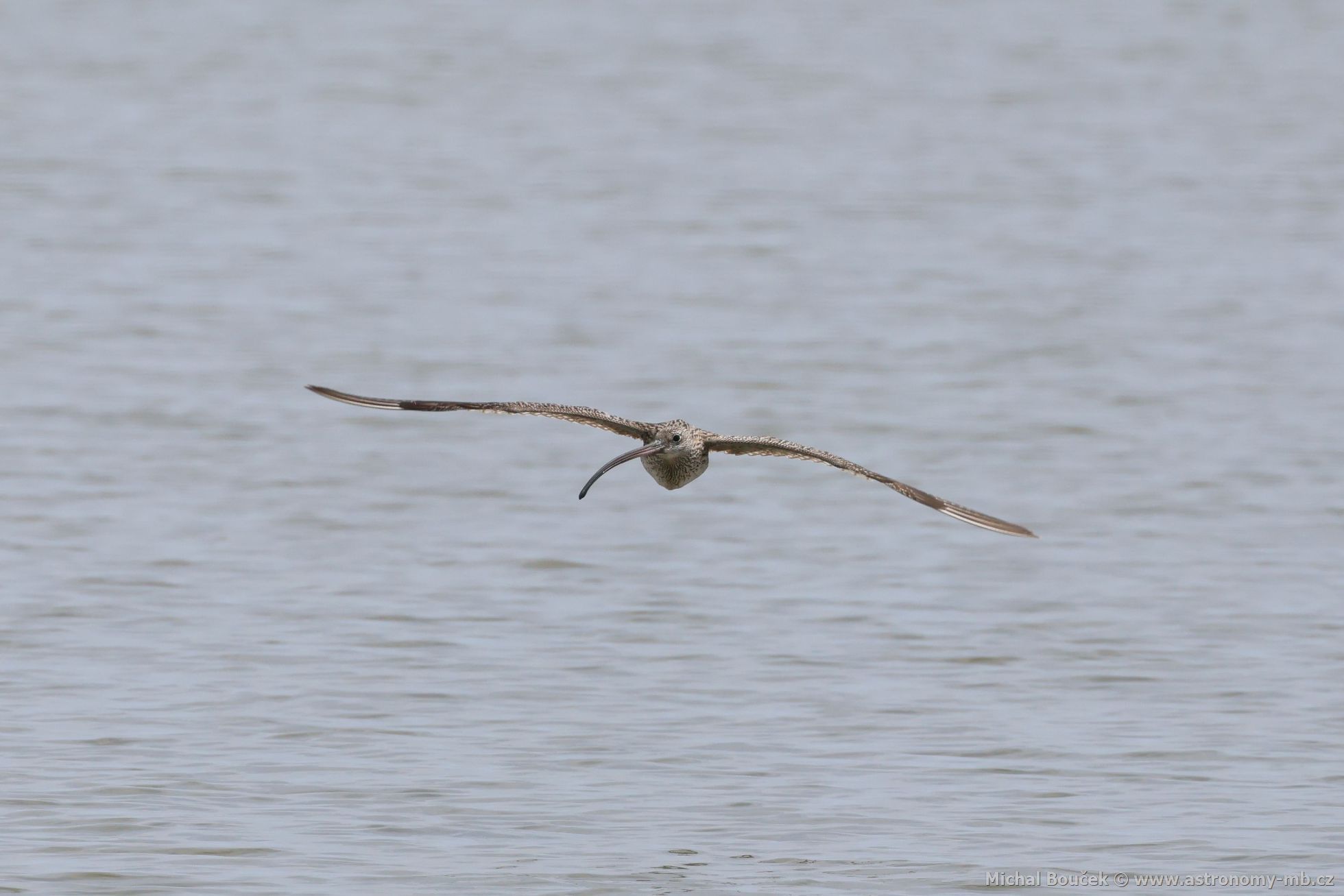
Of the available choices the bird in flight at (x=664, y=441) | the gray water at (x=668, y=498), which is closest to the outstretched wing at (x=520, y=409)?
the bird in flight at (x=664, y=441)

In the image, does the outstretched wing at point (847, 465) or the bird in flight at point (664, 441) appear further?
the bird in flight at point (664, 441)

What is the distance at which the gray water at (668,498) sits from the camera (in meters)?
13.2

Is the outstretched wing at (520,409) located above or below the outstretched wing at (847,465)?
above

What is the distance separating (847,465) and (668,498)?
10670mm

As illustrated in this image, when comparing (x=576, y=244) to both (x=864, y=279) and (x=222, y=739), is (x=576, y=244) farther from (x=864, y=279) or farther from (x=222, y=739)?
(x=222, y=739)

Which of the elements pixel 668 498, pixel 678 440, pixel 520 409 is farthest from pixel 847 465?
pixel 668 498

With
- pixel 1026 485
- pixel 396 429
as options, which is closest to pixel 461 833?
pixel 1026 485

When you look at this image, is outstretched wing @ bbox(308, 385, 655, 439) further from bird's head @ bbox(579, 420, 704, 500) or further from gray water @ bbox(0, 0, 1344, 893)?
gray water @ bbox(0, 0, 1344, 893)

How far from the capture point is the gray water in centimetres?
1321

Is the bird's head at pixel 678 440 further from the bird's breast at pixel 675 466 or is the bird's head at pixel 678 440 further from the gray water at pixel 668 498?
the gray water at pixel 668 498

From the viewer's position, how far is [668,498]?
2195 cm

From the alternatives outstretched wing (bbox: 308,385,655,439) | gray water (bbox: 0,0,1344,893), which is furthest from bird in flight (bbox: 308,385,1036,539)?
gray water (bbox: 0,0,1344,893)

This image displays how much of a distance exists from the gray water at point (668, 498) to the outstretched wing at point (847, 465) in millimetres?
1990

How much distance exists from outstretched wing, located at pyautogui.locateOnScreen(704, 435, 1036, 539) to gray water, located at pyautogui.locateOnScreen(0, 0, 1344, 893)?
1990 mm
